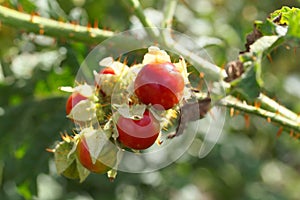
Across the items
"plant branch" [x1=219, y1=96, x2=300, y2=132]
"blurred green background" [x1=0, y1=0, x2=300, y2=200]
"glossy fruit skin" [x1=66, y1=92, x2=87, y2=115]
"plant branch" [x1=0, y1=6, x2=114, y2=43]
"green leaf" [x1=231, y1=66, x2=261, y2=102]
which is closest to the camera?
"green leaf" [x1=231, y1=66, x2=261, y2=102]

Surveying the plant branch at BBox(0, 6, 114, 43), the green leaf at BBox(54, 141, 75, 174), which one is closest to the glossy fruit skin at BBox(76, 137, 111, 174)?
the green leaf at BBox(54, 141, 75, 174)

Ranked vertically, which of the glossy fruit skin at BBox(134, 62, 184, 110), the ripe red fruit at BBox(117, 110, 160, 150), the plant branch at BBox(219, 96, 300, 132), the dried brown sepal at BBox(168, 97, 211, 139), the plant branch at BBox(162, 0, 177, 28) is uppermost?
the glossy fruit skin at BBox(134, 62, 184, 110)

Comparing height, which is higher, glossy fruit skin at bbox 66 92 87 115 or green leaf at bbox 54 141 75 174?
glossy fruit skin at bbox 66 92 87 115

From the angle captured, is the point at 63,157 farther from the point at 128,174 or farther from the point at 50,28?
the point at 128,174

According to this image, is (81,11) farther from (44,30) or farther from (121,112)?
(121,112)

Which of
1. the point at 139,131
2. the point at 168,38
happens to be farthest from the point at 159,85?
the point at 168,38

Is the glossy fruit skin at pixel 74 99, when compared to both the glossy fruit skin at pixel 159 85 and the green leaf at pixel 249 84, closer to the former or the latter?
the glossy fruit skin at pixel 159 85

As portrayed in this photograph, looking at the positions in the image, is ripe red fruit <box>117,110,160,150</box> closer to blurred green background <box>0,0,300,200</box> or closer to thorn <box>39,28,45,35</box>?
thorn <box>39,28,45,35</box>
